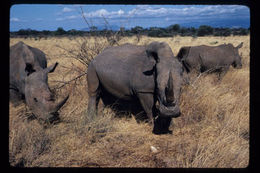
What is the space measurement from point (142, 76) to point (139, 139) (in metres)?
1.17

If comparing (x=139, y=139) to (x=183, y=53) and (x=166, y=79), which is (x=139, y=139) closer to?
(x=166, y=79)

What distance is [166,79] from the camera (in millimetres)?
3703

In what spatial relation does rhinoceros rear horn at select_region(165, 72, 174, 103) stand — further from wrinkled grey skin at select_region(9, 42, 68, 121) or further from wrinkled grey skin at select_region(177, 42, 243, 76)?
wrinkled grey skin at select_region(177, 42, 243, 76)

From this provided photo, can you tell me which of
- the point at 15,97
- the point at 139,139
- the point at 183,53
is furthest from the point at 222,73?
the point at 15,97

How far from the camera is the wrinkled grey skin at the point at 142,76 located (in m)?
3.64

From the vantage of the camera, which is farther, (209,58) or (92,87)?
(209,58)

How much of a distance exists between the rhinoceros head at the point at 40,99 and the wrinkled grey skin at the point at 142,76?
1.23 meters

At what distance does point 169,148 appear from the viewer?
395cm

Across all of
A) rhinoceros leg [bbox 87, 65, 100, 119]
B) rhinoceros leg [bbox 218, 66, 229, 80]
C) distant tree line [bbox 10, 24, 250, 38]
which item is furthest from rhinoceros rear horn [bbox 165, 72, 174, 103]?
rhinoceros leg [bbox 218, 66, 229, 80]

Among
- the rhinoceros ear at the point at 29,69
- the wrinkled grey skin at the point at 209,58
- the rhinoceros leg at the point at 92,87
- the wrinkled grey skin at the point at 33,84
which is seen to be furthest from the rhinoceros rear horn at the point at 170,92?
the wrinkled grey skin at the point at 209,58

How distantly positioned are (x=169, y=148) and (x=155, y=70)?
136cm

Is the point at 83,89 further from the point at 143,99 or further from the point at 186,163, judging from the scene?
the point at 186,163

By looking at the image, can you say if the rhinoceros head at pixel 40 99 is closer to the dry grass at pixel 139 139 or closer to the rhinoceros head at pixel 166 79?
the dry grass at pixel 139 139
